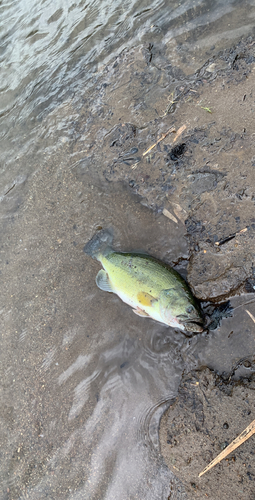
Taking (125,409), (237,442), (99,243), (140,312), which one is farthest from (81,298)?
(237,442)

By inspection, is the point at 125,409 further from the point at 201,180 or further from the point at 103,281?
the point at 201,180

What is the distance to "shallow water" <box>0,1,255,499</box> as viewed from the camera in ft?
13.0

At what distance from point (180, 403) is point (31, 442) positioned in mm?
2301

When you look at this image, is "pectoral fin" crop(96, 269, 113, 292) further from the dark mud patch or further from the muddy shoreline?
the dark mud patch

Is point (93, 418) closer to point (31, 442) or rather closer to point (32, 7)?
point (31, 442)

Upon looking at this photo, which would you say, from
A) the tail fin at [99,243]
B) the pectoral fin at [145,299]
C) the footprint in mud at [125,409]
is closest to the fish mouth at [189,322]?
the pectoral fin at [145,299]

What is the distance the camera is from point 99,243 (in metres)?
4.46

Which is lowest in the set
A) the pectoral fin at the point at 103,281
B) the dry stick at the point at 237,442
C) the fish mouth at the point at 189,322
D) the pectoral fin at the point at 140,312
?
the dry stick at the point at 237,442

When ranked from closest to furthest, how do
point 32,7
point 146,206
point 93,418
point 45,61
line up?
1. point 93,418
2. point 146,206
3. point 45,61
4. point 32,7

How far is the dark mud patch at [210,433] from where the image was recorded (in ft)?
11.0

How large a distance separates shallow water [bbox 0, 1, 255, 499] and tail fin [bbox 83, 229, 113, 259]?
15 centimetres

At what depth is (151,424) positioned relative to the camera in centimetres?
394

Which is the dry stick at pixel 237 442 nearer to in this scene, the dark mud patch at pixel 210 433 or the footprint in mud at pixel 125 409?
the dark mud patch at pixel 210 433

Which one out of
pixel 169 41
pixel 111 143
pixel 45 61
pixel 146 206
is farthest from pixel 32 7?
pixel 146 206
